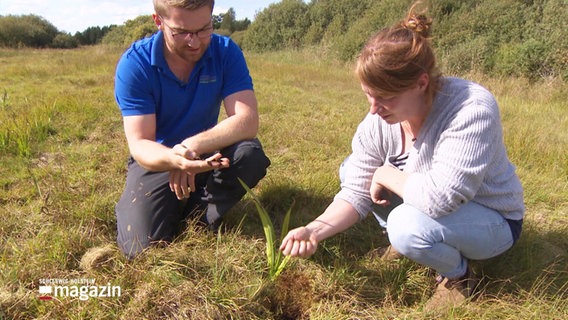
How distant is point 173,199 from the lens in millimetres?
2297

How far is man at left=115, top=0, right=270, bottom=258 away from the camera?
2084 mm

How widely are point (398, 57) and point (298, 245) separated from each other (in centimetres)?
82

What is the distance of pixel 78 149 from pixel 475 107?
3341 millimetres

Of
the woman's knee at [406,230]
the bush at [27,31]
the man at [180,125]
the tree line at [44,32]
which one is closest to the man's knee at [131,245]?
the man at [180,125]

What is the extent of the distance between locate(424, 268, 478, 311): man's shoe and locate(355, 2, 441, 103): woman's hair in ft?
2.87

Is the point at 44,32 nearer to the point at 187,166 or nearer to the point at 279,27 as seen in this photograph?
the point at 279,27

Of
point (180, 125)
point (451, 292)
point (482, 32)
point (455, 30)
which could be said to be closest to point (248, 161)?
point (180, 125)

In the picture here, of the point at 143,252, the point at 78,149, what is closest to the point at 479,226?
the point at 143,252

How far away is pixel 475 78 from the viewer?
876 centimetres

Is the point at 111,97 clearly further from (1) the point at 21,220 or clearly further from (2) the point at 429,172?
(2) the point at 429,172

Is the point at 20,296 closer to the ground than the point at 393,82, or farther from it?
closer to the ground

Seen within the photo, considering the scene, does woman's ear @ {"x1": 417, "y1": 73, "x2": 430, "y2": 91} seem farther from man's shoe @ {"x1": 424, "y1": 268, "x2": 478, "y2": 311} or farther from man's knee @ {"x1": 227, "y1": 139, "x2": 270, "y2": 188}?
man's knee @ {"x1": 227, "y1": 139, "x2": 270, "y2": 188}

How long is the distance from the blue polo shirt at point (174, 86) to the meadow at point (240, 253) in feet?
2.00

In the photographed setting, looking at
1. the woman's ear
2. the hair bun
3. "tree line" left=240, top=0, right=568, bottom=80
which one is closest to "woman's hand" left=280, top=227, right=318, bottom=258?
the woman's ear
